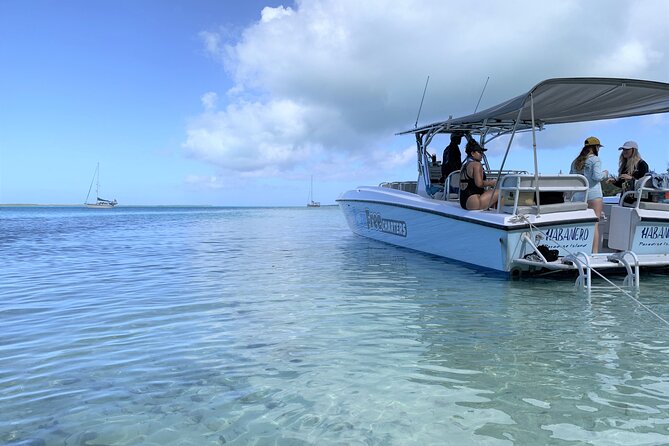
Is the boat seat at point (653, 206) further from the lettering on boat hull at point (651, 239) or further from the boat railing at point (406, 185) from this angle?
the boat railing at point (406, 185)

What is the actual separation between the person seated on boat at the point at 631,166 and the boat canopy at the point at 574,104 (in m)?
0.79

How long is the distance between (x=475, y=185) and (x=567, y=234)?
5.14 feet

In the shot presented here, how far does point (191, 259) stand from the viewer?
416 inches

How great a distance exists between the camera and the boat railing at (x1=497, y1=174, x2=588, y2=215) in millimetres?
6785

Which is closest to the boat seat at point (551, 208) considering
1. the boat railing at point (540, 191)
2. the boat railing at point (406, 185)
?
the boat railing at point (540, 191)

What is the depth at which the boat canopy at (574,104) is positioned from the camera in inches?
263

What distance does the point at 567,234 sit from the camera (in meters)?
6.91

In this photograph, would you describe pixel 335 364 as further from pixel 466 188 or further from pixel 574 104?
pixel 574 104

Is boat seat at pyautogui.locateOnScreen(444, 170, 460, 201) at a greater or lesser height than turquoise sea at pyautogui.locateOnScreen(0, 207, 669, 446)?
greater

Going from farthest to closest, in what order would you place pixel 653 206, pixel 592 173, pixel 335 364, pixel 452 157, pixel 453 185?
1. pixel 452 157
2. pixel 453 185
3. pixel 592 173
4. pixel 653 206
5. pixel 335 364

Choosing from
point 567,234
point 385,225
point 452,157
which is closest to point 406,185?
point 385,225

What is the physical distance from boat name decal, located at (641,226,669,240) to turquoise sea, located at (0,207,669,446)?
27.8 inches

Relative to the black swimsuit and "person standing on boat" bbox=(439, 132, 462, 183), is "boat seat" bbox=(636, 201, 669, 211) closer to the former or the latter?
the black swimsuit

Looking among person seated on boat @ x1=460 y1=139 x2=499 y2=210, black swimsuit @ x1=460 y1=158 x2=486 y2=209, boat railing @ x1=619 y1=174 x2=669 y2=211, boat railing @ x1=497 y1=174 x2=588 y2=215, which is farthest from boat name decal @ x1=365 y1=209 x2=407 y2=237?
boat railing @ x1=619 y1=174 x2=669 y2=211
